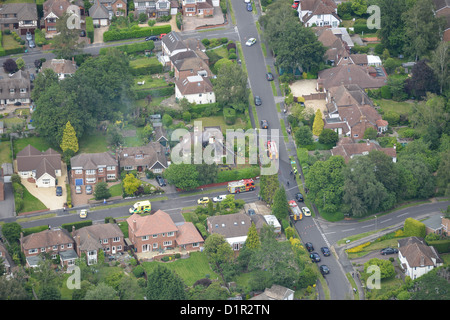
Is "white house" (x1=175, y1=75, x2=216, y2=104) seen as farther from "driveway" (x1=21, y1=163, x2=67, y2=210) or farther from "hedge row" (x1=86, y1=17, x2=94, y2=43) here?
"driveway" (x1=21, y1=163, x2=67, y2=210)

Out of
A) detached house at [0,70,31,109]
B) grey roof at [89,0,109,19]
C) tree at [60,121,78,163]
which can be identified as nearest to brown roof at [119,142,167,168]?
tree at [60,121,78,163]

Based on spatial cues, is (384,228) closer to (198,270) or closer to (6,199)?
(198,270)

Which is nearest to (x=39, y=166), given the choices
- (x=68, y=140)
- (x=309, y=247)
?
(x=68, y=140)

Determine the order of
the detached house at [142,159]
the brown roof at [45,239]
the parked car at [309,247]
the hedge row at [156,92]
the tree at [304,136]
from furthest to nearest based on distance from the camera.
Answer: the hedge row at [156,92] → the tree at [304,136] → the detached house at [142,159] → the parked car at [309,247] → the brown roof at [45,239]

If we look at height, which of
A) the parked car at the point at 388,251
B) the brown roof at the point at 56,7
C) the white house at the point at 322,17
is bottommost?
the parked car at the point at 388,251

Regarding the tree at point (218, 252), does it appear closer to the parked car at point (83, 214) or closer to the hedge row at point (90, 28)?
the parked car at point (83, 214)

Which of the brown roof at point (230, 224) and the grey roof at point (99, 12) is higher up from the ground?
the grey roof at point (99, 12)

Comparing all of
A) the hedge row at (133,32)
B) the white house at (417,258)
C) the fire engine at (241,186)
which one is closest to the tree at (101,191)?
the fire engine at (241,186)
